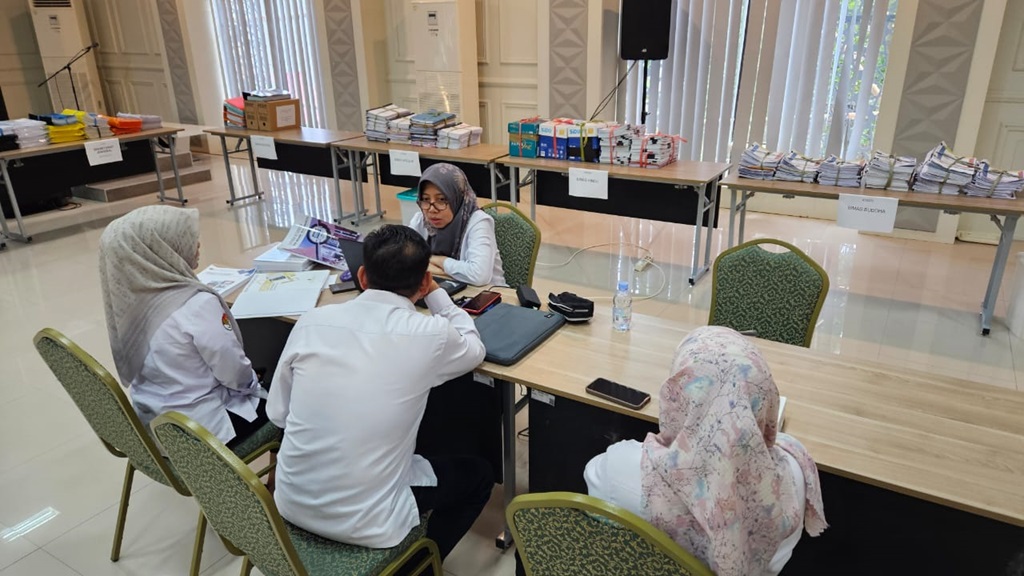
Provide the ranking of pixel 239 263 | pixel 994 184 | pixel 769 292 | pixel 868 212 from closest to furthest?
1. pixel 769 292
2. pixel 994 184
3. pixel 868 212
4. pixel 239 263

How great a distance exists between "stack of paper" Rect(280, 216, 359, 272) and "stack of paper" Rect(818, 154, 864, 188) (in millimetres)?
2816

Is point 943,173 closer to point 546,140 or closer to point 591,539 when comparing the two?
point 546,140

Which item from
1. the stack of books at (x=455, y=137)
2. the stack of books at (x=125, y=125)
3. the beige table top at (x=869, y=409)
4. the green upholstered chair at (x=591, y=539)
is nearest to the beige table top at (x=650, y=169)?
the stack of books at (x=455, y=137)

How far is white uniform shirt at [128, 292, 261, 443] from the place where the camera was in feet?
6.33

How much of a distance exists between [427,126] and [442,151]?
0.29m

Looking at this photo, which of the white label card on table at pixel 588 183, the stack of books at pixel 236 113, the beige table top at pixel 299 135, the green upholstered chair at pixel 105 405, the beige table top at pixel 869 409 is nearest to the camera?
the beige table top at pixel 869 409

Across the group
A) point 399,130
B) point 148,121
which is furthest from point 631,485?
point 148,121

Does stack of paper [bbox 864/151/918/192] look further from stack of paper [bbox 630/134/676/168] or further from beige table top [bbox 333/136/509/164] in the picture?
beige table top [bbox 333/136/509/164]

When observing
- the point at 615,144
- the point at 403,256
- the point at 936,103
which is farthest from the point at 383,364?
the point at 936,103

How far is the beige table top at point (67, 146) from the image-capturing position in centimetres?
512

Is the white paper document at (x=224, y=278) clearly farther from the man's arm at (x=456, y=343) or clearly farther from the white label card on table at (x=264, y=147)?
the white label card on table at (x=264, y=147)

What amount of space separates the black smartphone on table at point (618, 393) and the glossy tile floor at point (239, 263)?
77cm

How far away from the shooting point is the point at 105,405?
1.75m

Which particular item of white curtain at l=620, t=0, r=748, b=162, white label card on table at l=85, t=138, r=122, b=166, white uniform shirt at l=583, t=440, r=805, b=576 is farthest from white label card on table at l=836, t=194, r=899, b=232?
white label card on table at l=85, t=138, r=122, b=166
